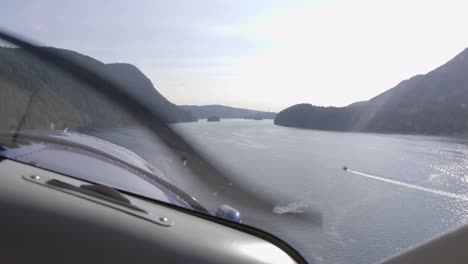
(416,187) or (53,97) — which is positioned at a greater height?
(53,97)

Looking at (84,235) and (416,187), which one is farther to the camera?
(416,187)

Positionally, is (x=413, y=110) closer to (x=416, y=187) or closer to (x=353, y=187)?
(x=416, y=187)

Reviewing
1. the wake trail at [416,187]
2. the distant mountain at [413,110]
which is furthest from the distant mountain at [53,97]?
the distant mountain at [413,110]

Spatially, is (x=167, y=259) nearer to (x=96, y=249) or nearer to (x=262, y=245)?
(x=96, y=249)

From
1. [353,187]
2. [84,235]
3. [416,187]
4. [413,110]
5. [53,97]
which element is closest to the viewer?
[84,235]

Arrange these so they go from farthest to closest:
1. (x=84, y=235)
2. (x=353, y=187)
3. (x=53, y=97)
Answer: (x=353, y=187) → (x=53, y=97) → (x=84, y=235)

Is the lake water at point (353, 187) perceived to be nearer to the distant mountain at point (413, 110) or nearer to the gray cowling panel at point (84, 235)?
the gray cowling panel at point (84, 235)

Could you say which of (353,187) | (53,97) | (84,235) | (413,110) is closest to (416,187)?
(353,187)
